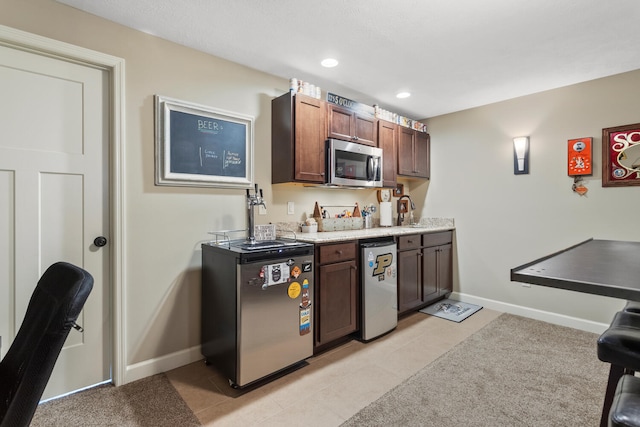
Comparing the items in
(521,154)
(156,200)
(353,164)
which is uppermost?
(521,154)

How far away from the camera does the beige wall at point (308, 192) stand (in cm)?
218

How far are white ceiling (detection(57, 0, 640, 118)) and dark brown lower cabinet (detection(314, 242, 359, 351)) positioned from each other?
5.23 feet

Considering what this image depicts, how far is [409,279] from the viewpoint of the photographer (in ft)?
11.0

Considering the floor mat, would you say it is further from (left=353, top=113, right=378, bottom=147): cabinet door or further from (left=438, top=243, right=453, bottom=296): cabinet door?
(left=353, top=113, right=378, bottom=147): cabinet door

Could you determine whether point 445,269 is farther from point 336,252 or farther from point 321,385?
point 321,385

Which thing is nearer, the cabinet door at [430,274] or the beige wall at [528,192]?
the beige wall at [528,192]

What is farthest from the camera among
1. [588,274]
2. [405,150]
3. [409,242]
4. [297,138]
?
[405,150]

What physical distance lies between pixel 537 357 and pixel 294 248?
2151mm

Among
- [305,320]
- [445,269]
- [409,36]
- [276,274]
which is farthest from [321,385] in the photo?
[409,36]


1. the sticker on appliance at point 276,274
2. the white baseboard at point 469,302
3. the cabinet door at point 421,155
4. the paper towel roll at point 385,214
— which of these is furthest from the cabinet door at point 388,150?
the sticker on appliance at point 276,274

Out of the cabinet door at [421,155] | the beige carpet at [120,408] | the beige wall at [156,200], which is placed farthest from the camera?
the cabinet door at [421,155]

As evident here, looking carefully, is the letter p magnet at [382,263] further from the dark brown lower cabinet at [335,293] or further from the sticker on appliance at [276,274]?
the sticker on appliance at [276,274]

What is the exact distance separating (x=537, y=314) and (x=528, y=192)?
1.32 m

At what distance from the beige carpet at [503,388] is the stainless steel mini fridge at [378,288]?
0.59 meters
